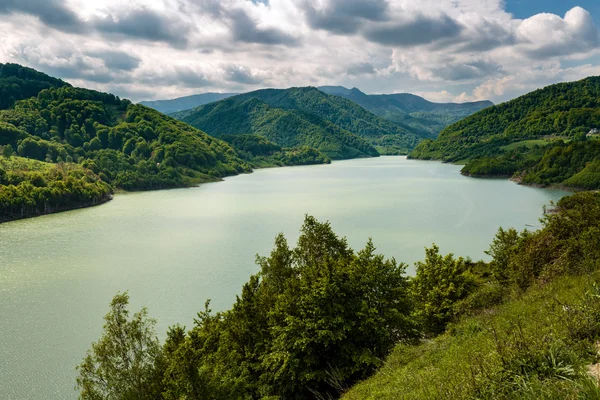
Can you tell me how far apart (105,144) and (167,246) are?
5560 inches

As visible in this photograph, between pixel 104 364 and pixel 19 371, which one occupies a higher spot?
pixel 104 364

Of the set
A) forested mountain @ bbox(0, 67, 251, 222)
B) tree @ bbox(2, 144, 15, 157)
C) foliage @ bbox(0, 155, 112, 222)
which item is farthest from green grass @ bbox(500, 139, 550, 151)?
tree @ bbox(2, 144, 15, 157)

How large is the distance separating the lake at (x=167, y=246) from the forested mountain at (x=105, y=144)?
42.9 metres

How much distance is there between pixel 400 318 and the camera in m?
18.8

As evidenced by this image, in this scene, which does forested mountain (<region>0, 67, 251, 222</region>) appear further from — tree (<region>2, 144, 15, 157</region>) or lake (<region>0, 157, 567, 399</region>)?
lake (<region>0, 157, 567, 399</region>)

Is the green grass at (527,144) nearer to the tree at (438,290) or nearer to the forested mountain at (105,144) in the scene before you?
the forested mountain at (105,144)

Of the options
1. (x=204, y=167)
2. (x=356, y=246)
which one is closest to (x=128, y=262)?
(x=356, y=246)

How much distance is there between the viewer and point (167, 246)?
5678 centimetres

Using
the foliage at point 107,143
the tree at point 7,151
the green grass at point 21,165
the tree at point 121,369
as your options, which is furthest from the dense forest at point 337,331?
the tree at point 7,151

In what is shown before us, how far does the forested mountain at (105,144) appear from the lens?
144250 millimetres

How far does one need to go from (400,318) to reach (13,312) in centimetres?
3311

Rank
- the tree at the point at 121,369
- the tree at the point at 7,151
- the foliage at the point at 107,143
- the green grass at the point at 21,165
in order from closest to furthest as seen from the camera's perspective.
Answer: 1. the tree at the point at 121,369
2. the green grass at the point at 21,165
3. the tree at the point at 7,151
4. the foliage at the point at 107,143

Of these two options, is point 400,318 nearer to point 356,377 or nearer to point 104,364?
point 356,377

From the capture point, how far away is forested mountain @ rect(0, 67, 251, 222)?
14425 cm
